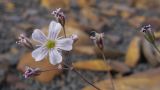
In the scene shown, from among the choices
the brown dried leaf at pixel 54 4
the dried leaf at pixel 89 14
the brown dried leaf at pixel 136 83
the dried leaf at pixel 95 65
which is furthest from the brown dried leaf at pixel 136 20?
the brown dried leaf at pixel 136 83

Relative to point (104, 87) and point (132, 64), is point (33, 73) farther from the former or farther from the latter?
point (132, 64)

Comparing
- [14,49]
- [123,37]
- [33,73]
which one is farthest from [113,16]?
[33,73]

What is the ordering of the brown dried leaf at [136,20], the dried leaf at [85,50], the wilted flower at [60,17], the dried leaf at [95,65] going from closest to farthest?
the wilted flower at [60,17] < the dried leaf at [95,65] < the dried leaf at [85,50] < the brown dried leaf at [136,20]

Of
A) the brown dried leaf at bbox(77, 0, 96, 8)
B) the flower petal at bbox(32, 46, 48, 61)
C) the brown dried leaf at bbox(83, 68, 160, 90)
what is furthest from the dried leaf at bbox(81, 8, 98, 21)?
the flower petal at bbox(32, 46, 48, 61)

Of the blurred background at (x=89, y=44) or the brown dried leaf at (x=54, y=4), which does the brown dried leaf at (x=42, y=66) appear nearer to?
the blurred background at (x=89, y=44)

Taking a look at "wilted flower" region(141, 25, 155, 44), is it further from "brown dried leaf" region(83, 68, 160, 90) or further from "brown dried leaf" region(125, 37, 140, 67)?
"brown dried leaf" region(125, 37, 140, 67)

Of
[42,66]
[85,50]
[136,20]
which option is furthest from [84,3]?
[42,66]

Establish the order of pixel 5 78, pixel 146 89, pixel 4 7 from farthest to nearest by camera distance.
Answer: pixel 4 7, pixel 5 78, pixel 146 89

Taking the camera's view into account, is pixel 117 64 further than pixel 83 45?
No
